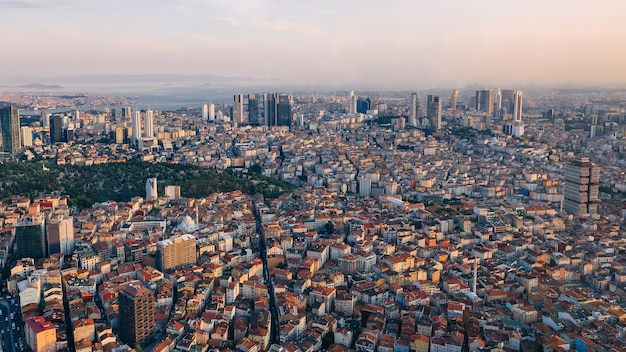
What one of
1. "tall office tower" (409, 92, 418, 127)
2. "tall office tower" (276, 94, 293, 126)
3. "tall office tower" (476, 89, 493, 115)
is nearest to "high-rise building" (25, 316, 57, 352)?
"tall office tower" (409, 92, 418, 127)

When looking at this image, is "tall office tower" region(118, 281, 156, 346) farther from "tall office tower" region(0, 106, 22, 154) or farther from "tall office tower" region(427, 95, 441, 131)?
"tall office tower" region(427, 95, 441, 131)

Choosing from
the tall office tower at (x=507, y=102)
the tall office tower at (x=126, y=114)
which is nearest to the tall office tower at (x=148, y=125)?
the tall office tower at (x=126, y=114)

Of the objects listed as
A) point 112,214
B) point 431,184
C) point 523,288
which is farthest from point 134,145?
point 523,288

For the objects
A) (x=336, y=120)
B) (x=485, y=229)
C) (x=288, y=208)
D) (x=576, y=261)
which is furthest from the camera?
(x=336, y=120)

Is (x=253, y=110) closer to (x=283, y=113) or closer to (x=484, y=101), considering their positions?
(x=283, y=113)

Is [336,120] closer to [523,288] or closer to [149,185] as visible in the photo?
[149,185]

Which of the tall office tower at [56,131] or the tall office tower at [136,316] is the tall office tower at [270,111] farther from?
the tall office tower at [136,316]
